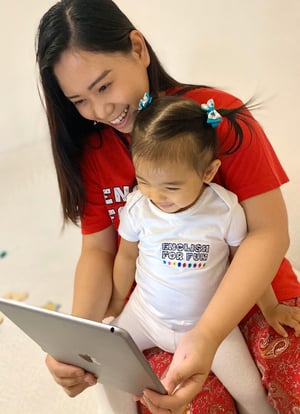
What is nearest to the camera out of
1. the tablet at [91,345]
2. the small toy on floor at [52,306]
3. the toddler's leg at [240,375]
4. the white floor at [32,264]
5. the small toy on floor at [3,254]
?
→ the tablet at [91,345]

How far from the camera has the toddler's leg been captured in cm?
83

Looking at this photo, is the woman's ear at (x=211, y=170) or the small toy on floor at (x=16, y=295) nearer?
the woman's ear at (x=211, y=170)

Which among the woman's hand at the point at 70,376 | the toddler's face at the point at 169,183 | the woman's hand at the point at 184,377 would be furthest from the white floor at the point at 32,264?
the toddler's face at the point at 169,183

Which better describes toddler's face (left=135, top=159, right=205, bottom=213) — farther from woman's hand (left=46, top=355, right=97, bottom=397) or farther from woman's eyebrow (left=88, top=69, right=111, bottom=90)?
woman's hand (left=46, top=355, right=97, bottom=397)

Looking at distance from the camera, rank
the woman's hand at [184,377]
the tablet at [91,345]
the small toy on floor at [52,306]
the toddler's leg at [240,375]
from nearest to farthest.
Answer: the tablet at [91,345]
the woman's hand at [184,377]
the toddler's leg at [240,375]
the small toy on floor at [52,306]

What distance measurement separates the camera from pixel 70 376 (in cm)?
80

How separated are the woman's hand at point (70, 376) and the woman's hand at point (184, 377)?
12 centimetres

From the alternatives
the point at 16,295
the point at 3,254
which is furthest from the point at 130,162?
the point at 3,254

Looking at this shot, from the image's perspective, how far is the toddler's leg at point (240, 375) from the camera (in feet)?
2.71

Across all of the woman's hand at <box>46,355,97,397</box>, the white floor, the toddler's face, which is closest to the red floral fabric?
the woman's hand at <box>46,355,97,397</box>

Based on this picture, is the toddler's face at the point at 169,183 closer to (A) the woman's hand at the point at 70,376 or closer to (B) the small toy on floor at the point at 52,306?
(A) the woman's hand at the point at 70,376

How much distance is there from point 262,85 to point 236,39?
1.06 ft

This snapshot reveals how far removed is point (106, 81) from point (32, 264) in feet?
3.66

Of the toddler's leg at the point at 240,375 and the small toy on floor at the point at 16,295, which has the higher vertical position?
Answer: the toddler's leg at the point at 240,375
